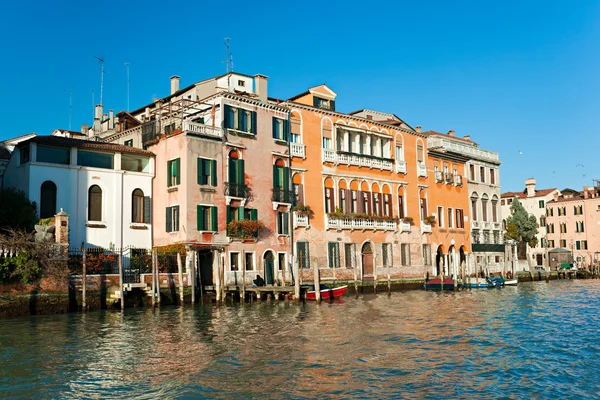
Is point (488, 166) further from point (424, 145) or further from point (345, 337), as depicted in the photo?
point (345, 337)

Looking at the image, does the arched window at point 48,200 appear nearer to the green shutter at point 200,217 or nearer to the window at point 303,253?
the green shutter at point 200,217

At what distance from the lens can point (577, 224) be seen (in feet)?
215

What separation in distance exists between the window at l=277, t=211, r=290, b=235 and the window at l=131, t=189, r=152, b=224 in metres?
6.63

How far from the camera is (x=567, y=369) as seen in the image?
12625mm

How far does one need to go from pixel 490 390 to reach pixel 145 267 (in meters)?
18.2

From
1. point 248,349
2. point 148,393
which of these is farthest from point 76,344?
point 148,393

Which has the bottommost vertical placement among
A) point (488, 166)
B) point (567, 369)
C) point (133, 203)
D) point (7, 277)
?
point (567, 369)

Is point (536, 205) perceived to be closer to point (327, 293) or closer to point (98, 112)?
point (327, 293)

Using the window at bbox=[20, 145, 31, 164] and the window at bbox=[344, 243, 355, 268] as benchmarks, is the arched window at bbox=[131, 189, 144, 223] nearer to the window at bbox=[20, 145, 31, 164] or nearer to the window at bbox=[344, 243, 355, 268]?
the window at bbox=[20, 145, 31, 164]

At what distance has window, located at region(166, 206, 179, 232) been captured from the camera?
2814 cm

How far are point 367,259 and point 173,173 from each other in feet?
44.1

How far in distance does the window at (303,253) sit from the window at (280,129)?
5.71m

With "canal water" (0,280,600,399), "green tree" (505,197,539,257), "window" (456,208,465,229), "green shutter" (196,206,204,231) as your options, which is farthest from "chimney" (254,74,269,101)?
"green tree" (505,197,539,257)

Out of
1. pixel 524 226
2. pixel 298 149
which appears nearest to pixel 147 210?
pixel 298 149
